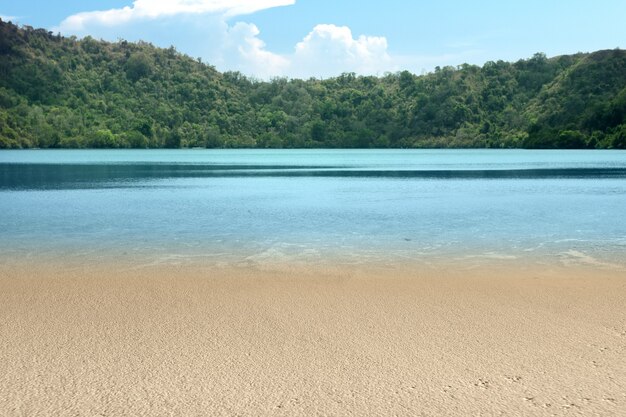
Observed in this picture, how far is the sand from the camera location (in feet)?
16.3

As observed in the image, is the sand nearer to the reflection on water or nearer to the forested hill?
the reflection on water

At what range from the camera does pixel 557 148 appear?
5536 inches

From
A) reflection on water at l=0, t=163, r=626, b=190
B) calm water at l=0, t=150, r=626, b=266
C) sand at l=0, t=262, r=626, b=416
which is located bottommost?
reflection on water at l=0, t=163, r=626, b=190

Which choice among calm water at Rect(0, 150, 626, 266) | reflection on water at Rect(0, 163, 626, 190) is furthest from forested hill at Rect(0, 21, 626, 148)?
calm water at Rect(0, 150, 626, 266)

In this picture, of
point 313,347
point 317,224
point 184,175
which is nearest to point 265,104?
point 184,175

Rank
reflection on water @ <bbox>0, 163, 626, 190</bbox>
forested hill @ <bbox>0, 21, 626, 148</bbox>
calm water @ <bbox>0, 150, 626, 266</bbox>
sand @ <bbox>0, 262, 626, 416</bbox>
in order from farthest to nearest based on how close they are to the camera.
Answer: forested hill @ <bbox>0, 21, 626, 148</bbox> < reflection on water @ <bbox>0, 163, 626, 190</bbox> < calm water @ <bbox>0, 150, 626, 266</bbox> < sand @ <bbox>0, 262, 626, 416</bbox>

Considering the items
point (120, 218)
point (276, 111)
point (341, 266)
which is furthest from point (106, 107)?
point (341, 266)

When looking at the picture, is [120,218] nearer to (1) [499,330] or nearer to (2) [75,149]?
(1) [499,330]

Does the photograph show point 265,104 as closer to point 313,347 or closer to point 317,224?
point 317,224

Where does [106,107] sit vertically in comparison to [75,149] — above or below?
above

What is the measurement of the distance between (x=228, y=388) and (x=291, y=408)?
67 centimetres

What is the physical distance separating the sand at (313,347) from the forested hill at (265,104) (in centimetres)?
12883

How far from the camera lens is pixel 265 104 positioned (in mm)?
197125

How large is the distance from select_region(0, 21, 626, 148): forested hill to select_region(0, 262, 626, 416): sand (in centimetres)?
12883
